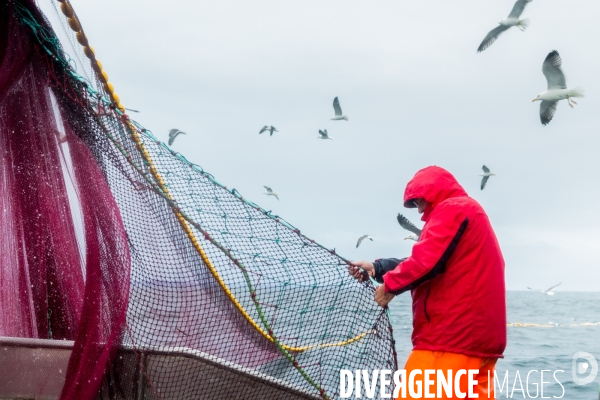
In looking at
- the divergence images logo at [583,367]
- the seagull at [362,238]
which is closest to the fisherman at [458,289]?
the divergence images logo at [583,367]

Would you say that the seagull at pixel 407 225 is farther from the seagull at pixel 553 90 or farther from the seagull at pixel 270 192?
the seagull at pixel 270 192

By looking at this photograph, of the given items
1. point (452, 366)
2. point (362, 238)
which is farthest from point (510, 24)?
point (452, 366)

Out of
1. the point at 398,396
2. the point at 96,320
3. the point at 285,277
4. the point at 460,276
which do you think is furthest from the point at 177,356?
the point at 460,276

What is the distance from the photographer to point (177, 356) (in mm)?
4301

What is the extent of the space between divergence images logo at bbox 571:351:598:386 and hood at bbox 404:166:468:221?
992 centimetres

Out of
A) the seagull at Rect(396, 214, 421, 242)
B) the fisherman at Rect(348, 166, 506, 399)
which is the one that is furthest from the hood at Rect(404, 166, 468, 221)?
the seagull at Rect(396, 214, 421, 242)

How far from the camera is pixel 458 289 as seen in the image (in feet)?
10.7

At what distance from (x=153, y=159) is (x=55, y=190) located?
0.74 m

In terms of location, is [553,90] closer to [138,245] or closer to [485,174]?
[485,174]

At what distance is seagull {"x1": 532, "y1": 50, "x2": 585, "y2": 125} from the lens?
1121cm

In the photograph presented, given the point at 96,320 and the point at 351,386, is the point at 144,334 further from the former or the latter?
the point at 351,386

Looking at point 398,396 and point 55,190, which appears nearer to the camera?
point 398,396

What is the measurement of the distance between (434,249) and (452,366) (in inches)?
22.5

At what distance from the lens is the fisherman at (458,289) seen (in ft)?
10.5
